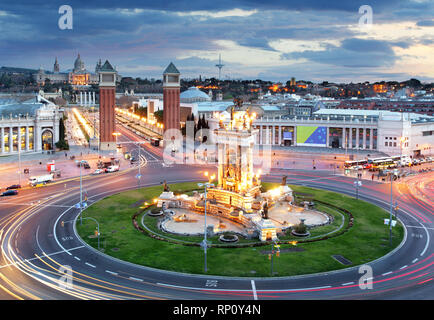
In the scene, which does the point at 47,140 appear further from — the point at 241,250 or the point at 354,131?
the point at 241,250

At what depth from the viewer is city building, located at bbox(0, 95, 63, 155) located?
119875mm

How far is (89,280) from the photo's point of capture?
4025 centimetres

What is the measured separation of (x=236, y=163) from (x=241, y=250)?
19875 millimetres

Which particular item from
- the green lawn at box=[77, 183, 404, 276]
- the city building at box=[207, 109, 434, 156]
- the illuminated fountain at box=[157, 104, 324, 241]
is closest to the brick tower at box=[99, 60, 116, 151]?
the city building at box=[207, 109, 434, 156]

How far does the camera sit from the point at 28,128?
12375 centimetres

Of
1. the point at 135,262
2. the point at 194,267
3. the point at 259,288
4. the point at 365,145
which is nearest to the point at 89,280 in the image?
the point at 135,262

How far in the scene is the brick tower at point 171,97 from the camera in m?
144

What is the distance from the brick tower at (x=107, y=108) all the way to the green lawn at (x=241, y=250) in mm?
76127

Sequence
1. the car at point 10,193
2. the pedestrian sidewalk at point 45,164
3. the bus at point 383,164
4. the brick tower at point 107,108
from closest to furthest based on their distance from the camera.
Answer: the car at point 10,193, the pedestrian sidewalk at point 45,164, the bus at point 383,164, the brick tower at point 107,108

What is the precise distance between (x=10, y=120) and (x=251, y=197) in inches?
3386

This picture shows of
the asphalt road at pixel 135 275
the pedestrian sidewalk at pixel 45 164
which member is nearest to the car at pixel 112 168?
the pedestrian sidewalk at pixel 45 164

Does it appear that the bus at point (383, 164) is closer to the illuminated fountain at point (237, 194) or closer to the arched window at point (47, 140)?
the illuminated fountain at point (237, 194)
